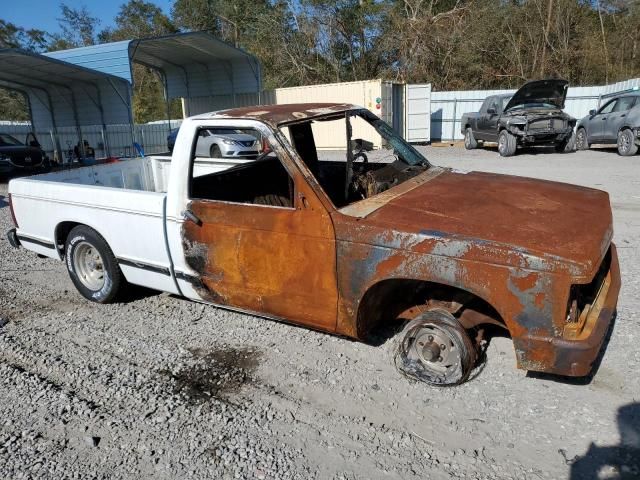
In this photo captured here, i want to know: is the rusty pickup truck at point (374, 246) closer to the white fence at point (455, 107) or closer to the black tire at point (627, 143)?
the black tire at point (627, 143)

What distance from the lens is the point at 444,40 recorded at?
2736 cm

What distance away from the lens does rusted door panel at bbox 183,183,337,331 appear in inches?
129

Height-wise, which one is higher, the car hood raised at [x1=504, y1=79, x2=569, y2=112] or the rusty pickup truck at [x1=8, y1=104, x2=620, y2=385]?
the car hood raised at [x1=504, y1=79, x2=569, y2=112]

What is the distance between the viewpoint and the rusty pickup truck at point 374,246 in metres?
2.72

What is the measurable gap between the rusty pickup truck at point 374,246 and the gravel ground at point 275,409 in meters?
0.32

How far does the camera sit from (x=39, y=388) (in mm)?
3490

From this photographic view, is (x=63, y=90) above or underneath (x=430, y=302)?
above

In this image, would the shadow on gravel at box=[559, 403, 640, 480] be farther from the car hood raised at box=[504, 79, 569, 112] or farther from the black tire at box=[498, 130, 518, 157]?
the black tire at box=[498, 130, 518, 157]

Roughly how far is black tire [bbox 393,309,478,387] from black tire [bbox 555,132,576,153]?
46.2 feet

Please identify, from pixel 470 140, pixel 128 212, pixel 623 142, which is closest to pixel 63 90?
pixel 470 140

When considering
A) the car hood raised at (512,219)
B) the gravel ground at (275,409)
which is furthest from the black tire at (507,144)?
the car hood raised at (512,219)

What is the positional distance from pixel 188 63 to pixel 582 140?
58.9 ft

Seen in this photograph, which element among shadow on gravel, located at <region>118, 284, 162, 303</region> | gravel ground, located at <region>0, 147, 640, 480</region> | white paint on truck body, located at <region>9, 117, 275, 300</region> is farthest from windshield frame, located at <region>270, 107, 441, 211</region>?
shadow on gravel, located at <region>118, 284, 162, 303</region>

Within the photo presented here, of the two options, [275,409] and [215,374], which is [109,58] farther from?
[275,409]
